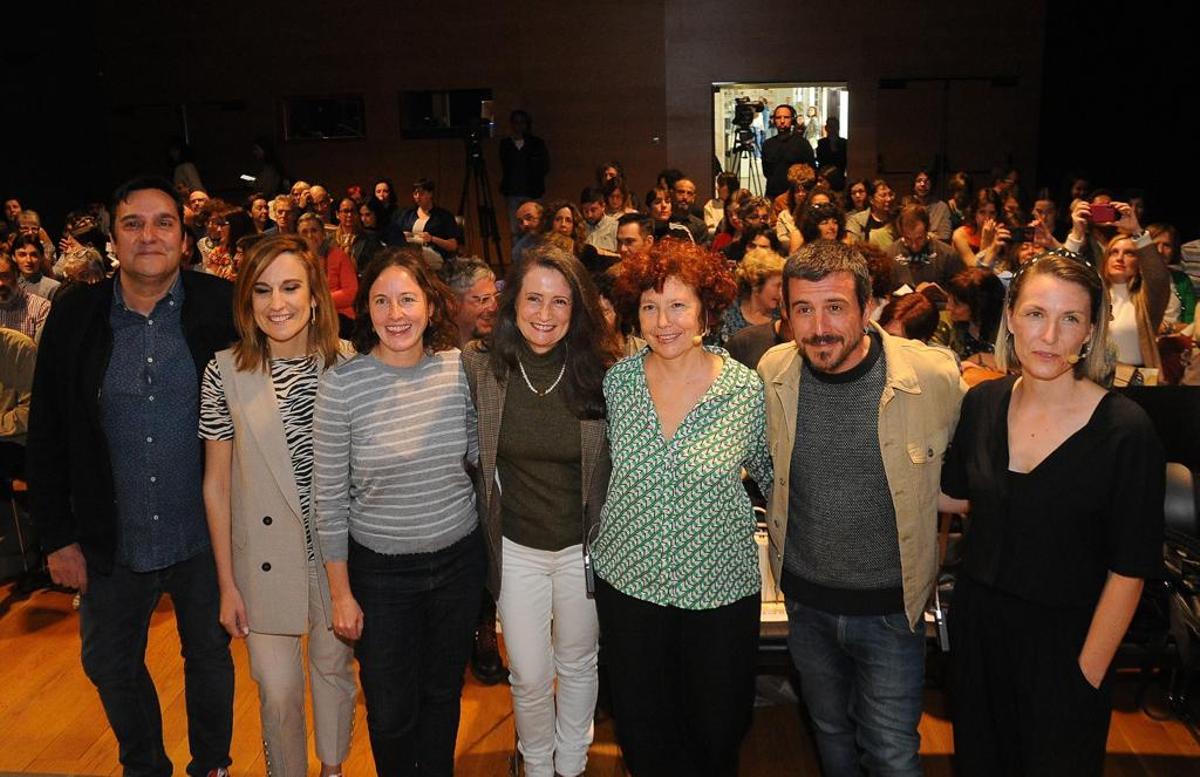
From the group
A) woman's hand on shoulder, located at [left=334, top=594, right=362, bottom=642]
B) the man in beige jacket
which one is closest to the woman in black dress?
the man in beige jacket

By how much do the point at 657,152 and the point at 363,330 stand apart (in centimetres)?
976

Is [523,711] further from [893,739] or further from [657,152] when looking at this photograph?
[657,152]

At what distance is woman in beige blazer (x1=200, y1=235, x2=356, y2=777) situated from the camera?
7.95ft

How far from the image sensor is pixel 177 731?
3.25 meters

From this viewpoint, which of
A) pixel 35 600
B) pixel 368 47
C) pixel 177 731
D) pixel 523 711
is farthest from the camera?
pixel 368 47

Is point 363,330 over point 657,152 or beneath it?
beneath

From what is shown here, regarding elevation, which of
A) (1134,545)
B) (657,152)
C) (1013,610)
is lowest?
(1013,610)

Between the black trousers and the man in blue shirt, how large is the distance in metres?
1.94

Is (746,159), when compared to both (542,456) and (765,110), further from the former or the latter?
(542,456)

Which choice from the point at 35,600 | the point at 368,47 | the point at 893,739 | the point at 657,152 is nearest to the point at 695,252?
the point at 893,739

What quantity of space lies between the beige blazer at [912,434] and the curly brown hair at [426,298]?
0.86 meters

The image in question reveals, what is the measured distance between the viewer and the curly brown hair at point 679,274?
237 centimetres

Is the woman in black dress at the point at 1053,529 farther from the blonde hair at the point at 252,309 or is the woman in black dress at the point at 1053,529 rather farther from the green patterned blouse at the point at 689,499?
the blonde hair at the point at 252,309

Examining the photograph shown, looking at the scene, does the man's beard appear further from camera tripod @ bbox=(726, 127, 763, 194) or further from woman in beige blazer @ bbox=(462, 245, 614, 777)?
camera tripod @ bbox=(726, 127, 763, 194)
